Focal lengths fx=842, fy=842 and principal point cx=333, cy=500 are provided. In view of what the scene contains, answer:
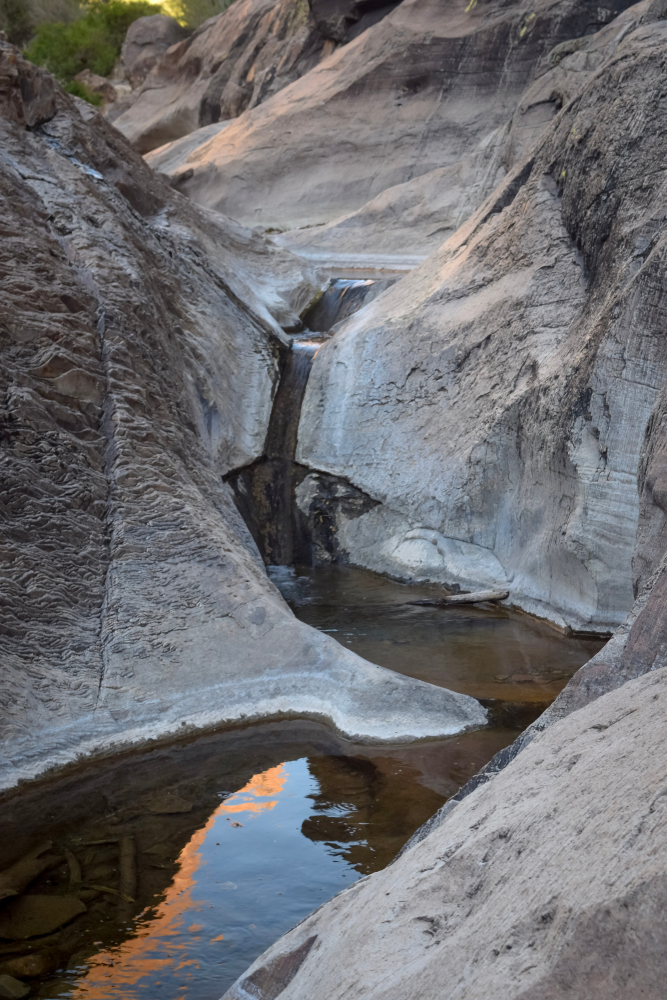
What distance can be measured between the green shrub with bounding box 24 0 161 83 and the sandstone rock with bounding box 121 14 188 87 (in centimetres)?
208

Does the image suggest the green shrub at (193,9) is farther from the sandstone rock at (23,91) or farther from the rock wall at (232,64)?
the sandstone rock at (23,91)

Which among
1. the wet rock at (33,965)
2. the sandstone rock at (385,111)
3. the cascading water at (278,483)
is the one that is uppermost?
the sandstone rock at (385,111)

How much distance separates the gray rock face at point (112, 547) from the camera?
4.82 meters

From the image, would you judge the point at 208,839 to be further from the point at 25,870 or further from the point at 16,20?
the point at 16,20

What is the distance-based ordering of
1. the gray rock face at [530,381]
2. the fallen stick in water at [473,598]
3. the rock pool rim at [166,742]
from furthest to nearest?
1. the fallen stick in water at [473,598]
2. the gray rock face at [530,381]
3. the rock pool rim at [166,742]

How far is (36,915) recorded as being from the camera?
3.19 meters

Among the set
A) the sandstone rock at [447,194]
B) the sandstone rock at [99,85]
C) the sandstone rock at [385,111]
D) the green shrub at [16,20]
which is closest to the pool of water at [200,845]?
the sandstone rock at [447,194]

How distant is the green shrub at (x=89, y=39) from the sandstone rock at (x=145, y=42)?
208 cm

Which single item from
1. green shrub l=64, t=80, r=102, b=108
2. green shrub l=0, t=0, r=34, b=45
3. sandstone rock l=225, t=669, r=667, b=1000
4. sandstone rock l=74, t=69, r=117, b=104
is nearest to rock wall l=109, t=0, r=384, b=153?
green shrub l=64, t=80, r=102, b=108

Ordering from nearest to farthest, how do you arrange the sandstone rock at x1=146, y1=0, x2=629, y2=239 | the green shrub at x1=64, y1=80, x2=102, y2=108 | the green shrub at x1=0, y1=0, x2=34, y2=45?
the sandstone rock at x1=146, y1=0, x2=629, y2=239 → the green shrub at x1=64, y1=80, x2=102, y2=108 → the green shrub at x1=0, y1=0, x2=34, y2=45

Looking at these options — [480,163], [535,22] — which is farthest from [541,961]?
[535,22]

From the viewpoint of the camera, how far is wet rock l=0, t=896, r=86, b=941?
310cm

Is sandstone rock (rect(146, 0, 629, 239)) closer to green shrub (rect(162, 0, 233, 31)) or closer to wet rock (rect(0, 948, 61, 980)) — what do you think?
wet rock (rect(0, 948, 61, 980))

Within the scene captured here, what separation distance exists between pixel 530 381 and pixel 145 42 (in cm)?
2689
